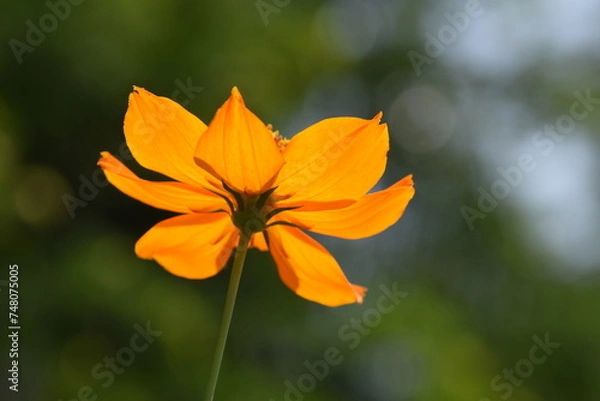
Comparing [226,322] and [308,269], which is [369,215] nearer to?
[308,269]

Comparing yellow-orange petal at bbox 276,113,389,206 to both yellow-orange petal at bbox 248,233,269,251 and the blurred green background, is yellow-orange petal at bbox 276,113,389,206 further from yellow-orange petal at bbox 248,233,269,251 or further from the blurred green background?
the blurred green background

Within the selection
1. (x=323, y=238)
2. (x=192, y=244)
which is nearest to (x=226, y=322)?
(x=192, y=244)

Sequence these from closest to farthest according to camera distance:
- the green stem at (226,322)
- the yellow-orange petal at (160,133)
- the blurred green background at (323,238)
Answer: the green stem at (226,322) → the yellow-orange petal at (160,133) → the blurred green background at (323,238)

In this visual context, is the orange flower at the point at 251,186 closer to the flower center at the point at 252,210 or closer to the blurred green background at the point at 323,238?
the flower center at the point at 252,210

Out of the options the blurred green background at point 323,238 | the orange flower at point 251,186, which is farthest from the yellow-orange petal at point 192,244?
the blurred green background at point 323,238

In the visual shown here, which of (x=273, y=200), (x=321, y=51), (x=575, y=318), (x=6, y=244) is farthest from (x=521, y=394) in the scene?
(x=273, y=200)

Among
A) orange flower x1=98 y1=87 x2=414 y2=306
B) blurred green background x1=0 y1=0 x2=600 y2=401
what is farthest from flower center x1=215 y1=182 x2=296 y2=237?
blurred green background x1=0 y1=0 x2=600 y2=401
